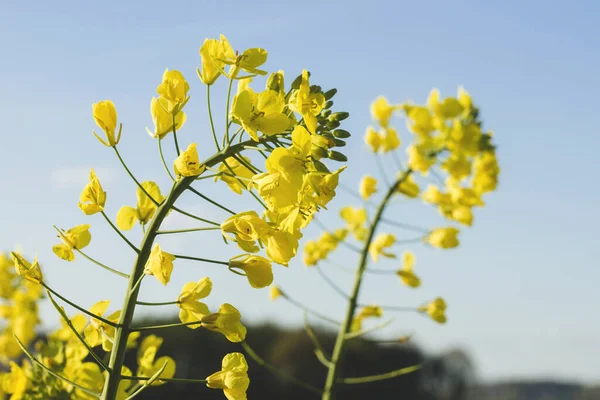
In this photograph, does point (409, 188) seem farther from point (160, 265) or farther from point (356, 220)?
point (160, 265)

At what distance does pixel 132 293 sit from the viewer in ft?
5.23

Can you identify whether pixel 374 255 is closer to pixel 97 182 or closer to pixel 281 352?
pixel 97 182

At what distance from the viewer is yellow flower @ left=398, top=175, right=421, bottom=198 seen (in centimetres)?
379

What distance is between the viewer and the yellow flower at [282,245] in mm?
1594

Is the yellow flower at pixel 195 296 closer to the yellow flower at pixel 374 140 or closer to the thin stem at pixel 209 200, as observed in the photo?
the thin stem at pixel 209 200

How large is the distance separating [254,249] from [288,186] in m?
0.19

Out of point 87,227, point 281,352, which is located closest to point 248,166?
point 87,227

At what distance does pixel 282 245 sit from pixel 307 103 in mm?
357

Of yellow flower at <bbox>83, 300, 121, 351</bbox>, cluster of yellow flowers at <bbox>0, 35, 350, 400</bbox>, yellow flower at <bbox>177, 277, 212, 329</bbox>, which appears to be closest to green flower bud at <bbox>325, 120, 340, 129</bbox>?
cluster of yellow flowers at <bbox>0, 35, 350, 400</bbox>

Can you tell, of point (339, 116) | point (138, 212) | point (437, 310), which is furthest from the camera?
point (437, 310)

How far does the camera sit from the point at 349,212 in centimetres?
393

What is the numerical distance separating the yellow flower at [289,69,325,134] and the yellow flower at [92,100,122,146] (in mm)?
474

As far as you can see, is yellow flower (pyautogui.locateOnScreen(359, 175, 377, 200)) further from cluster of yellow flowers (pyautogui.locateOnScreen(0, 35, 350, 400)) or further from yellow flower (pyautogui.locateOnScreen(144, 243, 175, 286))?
yellow flower (pyautogui.locateOnScreen(144, 243, 175, 286))

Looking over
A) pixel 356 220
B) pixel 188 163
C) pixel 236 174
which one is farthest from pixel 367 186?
pixel 188 163
